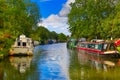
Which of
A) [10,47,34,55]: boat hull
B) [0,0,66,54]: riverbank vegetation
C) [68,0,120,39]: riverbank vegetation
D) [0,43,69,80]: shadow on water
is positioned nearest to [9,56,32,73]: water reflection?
[0,43,69,80]: shadow on water

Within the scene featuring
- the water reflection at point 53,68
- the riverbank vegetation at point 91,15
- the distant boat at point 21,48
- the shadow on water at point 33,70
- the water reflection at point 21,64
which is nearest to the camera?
the shadow on water at point 33,70

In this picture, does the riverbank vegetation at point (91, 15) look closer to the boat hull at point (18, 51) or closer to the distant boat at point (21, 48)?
the distant boat at point (21, 48)

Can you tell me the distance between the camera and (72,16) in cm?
10712

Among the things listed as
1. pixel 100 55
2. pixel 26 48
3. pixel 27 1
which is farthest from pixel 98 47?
pixel 27 1

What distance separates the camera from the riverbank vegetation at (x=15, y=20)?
51.0 meters

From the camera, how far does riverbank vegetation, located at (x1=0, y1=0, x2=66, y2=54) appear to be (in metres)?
51.0

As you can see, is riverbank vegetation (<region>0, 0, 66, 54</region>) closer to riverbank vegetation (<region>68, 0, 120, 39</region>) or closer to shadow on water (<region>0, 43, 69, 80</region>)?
shadow on water (<region>0, 43, 69, 80</region>)

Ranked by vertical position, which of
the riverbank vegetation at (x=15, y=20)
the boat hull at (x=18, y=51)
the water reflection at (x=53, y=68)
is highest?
the riverbank vegetation at (x=15, y=20)

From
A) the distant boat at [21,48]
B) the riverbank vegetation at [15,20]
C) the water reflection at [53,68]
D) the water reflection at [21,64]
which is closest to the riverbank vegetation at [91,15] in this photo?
the riverbank vegetation at [15,20]

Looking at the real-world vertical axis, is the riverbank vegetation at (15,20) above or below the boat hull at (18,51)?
above

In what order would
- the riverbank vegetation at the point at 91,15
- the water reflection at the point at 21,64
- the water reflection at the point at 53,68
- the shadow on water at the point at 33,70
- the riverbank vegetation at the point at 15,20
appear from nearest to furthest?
the shadow on water at the point at 33,70 → the water reflection at the point at 53,68 → the water reflection at the point at 21,64 → the riverbank vegetation at the point at 15,20 → the riverbank vegetation at the point at 91,15

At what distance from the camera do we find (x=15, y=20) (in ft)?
282

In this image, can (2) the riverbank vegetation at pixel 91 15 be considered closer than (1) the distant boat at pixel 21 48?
No

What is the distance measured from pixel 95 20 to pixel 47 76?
65321 mm
